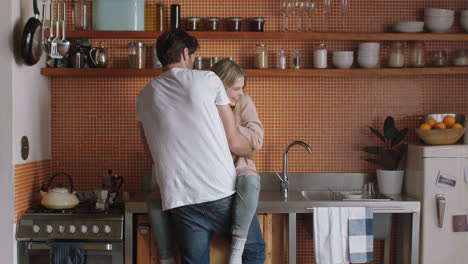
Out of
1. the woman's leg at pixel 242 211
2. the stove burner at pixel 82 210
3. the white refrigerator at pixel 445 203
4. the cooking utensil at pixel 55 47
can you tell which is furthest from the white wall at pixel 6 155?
the white refrigerator at pixel 445 203

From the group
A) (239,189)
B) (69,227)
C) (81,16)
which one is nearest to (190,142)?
(239,189)

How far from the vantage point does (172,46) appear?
2.96 metres

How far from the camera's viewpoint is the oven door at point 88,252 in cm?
354

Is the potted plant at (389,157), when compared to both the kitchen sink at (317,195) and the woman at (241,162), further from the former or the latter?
the woman at (241,162)

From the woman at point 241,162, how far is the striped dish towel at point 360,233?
0.69 m

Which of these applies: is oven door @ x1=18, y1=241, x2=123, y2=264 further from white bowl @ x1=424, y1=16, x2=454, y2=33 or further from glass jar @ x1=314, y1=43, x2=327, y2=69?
white bowl @ x1=424, y1=16, x2=454, y2=33

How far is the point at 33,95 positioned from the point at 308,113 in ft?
6.04

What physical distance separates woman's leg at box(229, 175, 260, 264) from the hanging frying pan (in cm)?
150

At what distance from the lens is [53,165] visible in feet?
14.0

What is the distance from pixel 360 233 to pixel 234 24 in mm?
1581

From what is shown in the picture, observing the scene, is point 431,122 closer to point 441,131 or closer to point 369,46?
point 441,131

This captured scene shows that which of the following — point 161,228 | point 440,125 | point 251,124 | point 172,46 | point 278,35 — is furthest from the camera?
point 278,35

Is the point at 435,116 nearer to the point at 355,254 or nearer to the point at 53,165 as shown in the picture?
the point at 355,254

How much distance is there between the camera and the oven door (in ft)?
11.6
